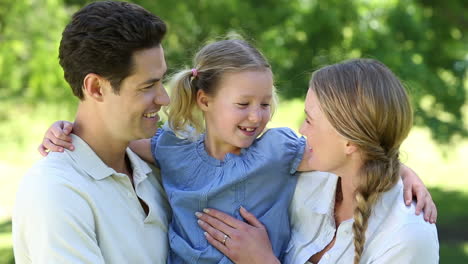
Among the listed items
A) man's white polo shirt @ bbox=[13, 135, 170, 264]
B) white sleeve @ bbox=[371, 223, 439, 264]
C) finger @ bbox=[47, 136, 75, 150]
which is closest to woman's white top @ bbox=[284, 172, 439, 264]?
white sleeve @ bbox=[371, 223, 439, 264]

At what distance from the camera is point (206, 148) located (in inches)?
120

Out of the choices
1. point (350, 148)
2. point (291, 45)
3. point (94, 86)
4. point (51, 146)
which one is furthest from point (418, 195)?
point (291, 45)

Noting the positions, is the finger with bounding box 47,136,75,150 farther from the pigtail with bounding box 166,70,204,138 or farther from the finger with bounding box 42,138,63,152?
the pigtail with bounding box 166,70,204,138

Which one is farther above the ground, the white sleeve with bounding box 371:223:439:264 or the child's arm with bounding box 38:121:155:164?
the child's arm with bounding box 38:121:155:164

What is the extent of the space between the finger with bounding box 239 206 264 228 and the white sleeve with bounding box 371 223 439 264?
22.3 inches

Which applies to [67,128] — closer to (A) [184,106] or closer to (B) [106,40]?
(B) [106,40]

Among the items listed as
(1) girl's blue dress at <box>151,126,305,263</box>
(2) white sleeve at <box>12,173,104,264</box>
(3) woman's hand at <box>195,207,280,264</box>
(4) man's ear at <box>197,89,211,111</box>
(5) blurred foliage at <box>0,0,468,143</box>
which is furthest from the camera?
(5) blurred foliage at <box>0,0,468,143</box>

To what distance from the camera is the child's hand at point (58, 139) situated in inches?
103

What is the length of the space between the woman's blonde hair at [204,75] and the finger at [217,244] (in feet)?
1.82

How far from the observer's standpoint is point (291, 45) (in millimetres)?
6238

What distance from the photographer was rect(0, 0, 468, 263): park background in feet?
20.1

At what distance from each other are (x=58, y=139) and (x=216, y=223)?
2.43 ft

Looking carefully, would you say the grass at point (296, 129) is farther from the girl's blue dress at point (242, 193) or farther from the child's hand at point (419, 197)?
the girl's blue dress at point (242, 193)

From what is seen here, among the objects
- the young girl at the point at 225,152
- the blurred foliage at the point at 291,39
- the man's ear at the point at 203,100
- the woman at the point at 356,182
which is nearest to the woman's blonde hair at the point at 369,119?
the woman at the point at 356,182
